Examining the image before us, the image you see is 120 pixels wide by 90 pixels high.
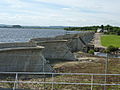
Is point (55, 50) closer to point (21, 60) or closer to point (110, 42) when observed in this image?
point (21, 60)

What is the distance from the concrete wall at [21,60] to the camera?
63.8 ft

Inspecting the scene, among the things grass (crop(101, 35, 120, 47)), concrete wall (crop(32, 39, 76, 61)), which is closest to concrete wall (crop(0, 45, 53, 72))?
concrete wall (crop(32, 39, 76, 61))

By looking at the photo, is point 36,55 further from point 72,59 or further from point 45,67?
point 72,59

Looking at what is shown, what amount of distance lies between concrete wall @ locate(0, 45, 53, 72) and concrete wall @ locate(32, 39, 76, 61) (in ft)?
29.1

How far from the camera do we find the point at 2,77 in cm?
1839

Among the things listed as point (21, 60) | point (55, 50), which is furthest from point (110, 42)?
point (21, 60)

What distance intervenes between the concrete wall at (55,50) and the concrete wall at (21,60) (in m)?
8.88

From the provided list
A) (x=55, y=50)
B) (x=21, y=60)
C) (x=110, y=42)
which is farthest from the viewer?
(x=110, y=42)

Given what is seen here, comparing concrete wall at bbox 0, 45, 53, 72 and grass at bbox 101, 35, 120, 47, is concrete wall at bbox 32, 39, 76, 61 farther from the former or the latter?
grass at bbox 101, 35, 120, 47

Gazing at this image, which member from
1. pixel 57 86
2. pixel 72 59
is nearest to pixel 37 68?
pixel 57 86

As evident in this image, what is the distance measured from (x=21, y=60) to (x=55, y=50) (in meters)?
13.1

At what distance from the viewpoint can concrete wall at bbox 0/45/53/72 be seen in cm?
1945

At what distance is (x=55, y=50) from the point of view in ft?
110

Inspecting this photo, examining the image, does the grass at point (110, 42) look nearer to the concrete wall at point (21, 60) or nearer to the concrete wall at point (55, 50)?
the concrete wall at point (55, 50)
